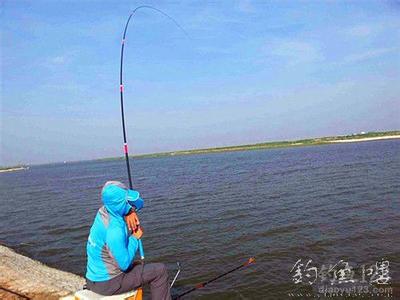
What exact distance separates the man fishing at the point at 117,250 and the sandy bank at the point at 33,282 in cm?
325

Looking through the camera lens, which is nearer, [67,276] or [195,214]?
[67,276]

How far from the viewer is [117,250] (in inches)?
198

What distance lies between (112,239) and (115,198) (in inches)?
21.5

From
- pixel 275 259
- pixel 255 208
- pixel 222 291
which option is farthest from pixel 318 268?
pixel 255 208

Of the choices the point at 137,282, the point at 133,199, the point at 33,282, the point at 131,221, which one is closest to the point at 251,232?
the point at 33,282

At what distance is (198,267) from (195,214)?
8.02m

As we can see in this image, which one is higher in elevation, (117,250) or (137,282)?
(117,250)

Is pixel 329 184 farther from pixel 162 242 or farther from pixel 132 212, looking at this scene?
pixel 132 212

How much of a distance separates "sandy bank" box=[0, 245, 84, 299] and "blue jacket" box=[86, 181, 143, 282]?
3388 millimetres

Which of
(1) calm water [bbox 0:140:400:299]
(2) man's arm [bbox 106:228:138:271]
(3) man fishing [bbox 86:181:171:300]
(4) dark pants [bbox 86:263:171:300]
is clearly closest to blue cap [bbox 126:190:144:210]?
(3) man fishing [bbox 86:181:171:300]

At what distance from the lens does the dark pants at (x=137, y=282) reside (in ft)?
17.8

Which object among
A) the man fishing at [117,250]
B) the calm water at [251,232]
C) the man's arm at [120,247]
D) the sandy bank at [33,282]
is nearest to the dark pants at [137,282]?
the man fishing at [117,250]

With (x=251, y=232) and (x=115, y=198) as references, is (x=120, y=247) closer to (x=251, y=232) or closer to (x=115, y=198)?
(x=115, y=198)

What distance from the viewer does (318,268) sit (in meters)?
9.83
